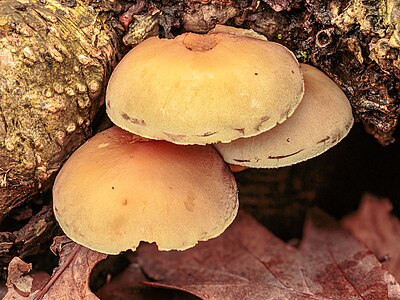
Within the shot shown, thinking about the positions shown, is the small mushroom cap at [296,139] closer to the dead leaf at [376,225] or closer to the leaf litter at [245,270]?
the leaf litter at [245,270]

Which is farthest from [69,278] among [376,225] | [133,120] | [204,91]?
[376,225]

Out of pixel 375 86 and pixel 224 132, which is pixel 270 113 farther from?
pixel 375 86

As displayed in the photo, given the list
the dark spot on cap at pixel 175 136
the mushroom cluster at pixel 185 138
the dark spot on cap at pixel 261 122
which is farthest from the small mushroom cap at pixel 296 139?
the dark spot on cap at pixel 175 136

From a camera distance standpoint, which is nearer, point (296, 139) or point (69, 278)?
point (296, 139)

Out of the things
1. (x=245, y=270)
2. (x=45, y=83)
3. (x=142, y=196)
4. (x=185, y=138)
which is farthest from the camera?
(x=245, y=270)

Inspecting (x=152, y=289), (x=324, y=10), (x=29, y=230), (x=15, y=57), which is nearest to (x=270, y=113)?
(x=324, y=10)

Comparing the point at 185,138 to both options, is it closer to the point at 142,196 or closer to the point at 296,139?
the point at 142,196

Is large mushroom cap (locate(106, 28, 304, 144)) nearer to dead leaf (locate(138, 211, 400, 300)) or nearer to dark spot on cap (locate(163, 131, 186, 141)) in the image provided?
dark spot on cap (locate(163, 131, 186, 141))
